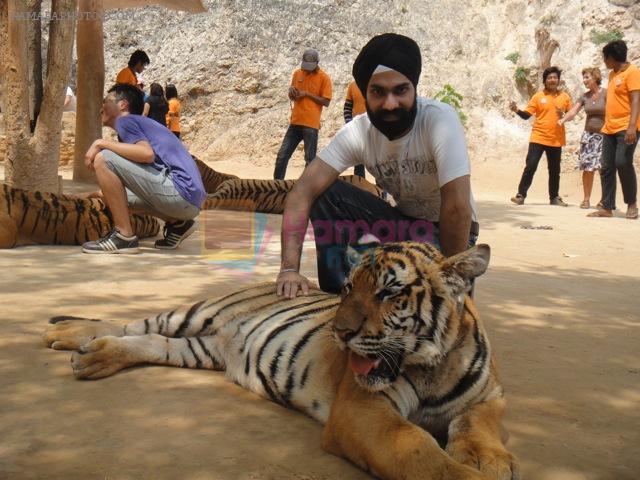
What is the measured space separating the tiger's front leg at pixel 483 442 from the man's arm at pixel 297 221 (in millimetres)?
1163

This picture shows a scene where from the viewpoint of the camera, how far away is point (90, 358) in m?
3.00

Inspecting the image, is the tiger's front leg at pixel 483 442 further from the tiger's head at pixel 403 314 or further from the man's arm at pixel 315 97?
the man's arm at pixel 315 97

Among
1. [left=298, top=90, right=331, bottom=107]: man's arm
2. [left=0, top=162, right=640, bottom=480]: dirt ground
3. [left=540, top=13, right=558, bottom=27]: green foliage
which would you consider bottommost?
[left=0, top=162, right=640, bottom=480]: dirt ground

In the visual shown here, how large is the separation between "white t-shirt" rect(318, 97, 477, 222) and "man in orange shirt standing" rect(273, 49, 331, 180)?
7.00 m

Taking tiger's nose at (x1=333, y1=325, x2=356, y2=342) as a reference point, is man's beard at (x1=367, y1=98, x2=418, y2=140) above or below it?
above

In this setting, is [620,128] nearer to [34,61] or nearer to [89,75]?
[34,61]

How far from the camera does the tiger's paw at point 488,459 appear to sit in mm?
2148

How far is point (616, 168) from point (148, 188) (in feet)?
21.7

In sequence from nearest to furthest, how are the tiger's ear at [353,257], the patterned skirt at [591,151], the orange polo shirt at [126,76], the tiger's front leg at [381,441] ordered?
the tiger's front leg at [381,441]
the tiger's ear at [353,257]
the orange polo shirt at [126,76]
the patterned skirt at [591,151]

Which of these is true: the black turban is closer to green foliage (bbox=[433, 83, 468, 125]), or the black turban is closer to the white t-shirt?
the white t-shirt

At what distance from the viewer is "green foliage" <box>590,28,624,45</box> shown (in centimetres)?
1741

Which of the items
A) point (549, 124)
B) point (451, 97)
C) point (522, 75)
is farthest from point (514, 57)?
point (549, 124)

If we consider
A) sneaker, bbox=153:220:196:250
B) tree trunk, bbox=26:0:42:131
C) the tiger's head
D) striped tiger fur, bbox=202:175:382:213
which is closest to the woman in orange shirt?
striped tiger fur, bbox=202:175:382:213

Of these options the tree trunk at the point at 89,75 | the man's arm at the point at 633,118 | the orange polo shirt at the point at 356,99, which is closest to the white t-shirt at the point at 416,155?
the man's arm at the point at 633,118
